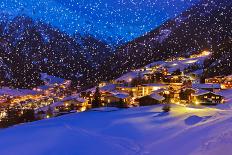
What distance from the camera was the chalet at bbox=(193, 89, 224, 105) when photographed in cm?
5206

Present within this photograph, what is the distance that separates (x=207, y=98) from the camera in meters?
52.9

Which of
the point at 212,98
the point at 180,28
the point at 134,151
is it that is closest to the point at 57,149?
the point at 134,151

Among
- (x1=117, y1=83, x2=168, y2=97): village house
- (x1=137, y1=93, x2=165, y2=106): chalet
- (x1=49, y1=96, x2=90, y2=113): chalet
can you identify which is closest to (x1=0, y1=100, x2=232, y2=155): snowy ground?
(x1=137, y1=93, x2=165, y2=106): chalet

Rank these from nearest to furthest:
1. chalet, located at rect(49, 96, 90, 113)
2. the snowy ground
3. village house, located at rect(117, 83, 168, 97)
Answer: the snowy ground → chalet, located at rect(49, 96, 90, 113) → village house, located at rect(117, 83, 168, 97)

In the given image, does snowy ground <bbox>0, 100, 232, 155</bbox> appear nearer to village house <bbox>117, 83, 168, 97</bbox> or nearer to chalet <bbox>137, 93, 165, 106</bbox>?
chalet <bbox>137, 93, 165, 106</bbox>

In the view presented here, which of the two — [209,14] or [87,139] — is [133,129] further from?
[209,14]

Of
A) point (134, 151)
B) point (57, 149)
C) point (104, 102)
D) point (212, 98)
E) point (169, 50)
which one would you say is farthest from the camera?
point (169, 50)

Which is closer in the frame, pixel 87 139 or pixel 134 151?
pixel 134 151

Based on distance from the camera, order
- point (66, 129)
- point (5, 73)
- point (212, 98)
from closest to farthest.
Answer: point (66, 129)
point (212, 98)
point (5, 73)

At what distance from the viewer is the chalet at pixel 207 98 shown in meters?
52.1

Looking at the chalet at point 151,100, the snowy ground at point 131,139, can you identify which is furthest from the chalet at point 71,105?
the snowy ground at point 131,139

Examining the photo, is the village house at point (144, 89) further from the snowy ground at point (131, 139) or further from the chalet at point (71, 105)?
the snowy ground at point (131, 139)

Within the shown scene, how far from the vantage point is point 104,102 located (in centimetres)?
6047

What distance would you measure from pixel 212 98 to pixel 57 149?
120ft
